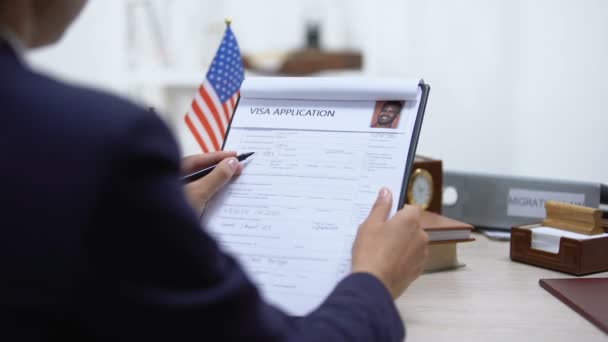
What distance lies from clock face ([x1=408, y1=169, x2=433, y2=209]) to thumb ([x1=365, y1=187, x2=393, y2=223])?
39 centimetres

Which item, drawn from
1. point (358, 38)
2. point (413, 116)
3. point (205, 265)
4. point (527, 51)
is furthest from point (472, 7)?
point (205, 265)

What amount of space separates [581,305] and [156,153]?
70 cm

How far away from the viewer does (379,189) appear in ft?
2.82

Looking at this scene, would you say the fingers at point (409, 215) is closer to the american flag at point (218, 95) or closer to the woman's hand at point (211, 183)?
the woman's hand at point (211, 183)

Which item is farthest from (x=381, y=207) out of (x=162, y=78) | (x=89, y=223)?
(x=162, y=78)

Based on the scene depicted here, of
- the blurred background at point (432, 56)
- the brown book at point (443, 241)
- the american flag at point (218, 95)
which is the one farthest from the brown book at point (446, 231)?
the blurred background at point (432, 56)

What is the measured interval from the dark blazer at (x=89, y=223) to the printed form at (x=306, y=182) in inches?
13.8

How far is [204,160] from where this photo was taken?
1.00m

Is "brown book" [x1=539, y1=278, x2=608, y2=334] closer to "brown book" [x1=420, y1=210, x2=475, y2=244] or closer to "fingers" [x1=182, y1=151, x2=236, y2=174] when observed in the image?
"brown book" [x1=420, y1=210, x2=475, y2=244]

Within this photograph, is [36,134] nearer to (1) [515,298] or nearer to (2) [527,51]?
(1) [515,298]

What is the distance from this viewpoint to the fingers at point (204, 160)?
0.99 metres

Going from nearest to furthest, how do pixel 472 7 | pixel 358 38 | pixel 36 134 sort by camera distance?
1. pixel 36 134
2. pixel 472 7
3. pixel 358 38

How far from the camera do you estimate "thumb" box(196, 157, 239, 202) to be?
3.11 feet

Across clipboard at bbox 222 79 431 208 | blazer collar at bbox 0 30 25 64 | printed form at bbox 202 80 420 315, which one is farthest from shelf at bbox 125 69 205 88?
blazer collar at bbox 0 30 25 64
